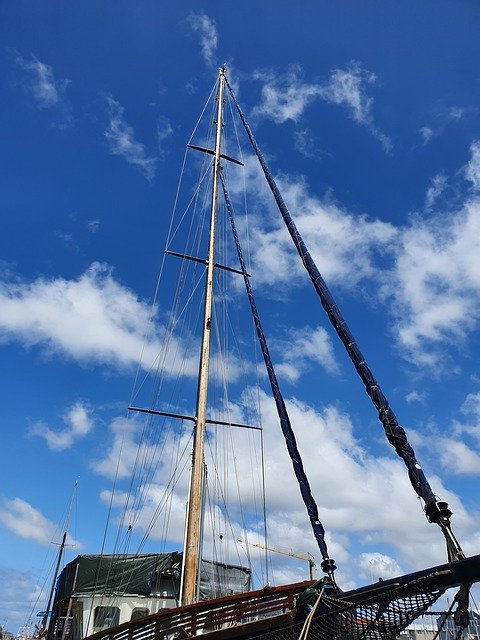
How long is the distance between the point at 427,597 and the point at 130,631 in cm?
653

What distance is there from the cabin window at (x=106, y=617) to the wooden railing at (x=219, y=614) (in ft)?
37.8

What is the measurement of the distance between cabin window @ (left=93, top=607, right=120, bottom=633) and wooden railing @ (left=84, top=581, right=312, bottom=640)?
1152 centimetres

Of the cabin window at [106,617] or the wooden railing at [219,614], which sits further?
the cabin window at [106,617]

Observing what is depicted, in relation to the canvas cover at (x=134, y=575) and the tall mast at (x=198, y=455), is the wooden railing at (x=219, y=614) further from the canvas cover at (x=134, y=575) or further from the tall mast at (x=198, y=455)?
the canvas cover at (x=134, y=575)

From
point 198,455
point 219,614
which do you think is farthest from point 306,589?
point 198,455

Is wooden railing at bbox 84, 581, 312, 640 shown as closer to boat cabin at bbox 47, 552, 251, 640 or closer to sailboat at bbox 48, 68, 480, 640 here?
sailboat at bbox 48, 68, 480, 640

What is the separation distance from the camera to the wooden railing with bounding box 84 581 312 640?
971 cm

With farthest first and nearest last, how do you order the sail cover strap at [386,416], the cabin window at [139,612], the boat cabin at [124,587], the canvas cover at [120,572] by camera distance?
1. the canvas cover at [120,572]
2. the boat cabin at [124,587]
3. the cabin window at [139,612]
4. the sail cover strap at [386,416]

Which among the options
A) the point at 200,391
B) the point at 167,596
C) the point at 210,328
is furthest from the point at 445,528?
the point at 167,596

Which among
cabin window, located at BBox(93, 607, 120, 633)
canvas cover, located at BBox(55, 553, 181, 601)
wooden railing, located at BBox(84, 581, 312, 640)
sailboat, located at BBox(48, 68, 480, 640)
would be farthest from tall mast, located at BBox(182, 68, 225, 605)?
cabin window, located at BBox(93, 607, 120, 633)

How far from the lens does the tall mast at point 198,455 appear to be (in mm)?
14688

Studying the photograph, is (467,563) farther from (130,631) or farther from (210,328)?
(210,328)

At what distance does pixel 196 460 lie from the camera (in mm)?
16953

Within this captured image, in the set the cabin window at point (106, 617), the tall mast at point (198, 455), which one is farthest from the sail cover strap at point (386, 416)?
the cabin window at point (106, 617)
